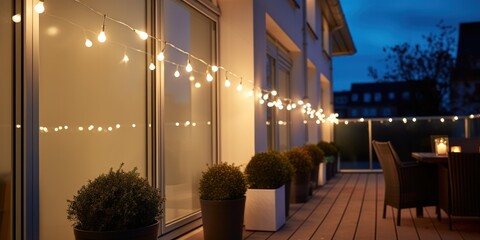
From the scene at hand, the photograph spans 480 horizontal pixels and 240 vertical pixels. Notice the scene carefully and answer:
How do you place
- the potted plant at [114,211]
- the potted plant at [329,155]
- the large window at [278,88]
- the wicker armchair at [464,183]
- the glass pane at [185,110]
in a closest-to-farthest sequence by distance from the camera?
the potted plant at [114,211], the glass pane at [185,110], the wicker armchair at [464,183], the large window at [278,88], the potted plant at [329,155]

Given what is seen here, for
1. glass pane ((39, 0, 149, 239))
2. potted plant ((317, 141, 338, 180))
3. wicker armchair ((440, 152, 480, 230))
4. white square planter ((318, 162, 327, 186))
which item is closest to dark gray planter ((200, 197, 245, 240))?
glass pane ((39, 0, 149, 239))

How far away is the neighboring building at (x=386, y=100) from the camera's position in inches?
994

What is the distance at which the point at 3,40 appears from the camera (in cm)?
299

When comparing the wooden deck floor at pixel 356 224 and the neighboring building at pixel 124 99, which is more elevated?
the neighboring building at pixel 124 99

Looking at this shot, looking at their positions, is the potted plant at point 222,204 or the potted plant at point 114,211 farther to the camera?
the potted plant at point 222,204

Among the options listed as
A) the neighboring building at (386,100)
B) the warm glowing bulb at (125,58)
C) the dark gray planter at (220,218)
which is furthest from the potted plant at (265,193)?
the neighboring building at (386,100)

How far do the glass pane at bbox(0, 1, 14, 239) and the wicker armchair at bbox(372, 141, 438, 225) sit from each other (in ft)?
14.2

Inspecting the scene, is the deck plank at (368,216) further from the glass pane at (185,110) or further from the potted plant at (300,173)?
the glass pane at (185,110)

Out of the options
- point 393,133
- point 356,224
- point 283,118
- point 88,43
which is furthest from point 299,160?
point 393,133

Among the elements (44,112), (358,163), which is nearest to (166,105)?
(44,112)

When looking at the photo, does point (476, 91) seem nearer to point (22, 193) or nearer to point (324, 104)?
point (324, 104)

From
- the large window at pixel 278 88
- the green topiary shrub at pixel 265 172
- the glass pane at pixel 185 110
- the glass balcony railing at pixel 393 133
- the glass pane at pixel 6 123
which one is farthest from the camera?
the glass balcony railing at pixel 393 133

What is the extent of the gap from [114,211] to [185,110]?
107 inches

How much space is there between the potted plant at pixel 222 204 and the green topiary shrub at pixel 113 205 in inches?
64.0
